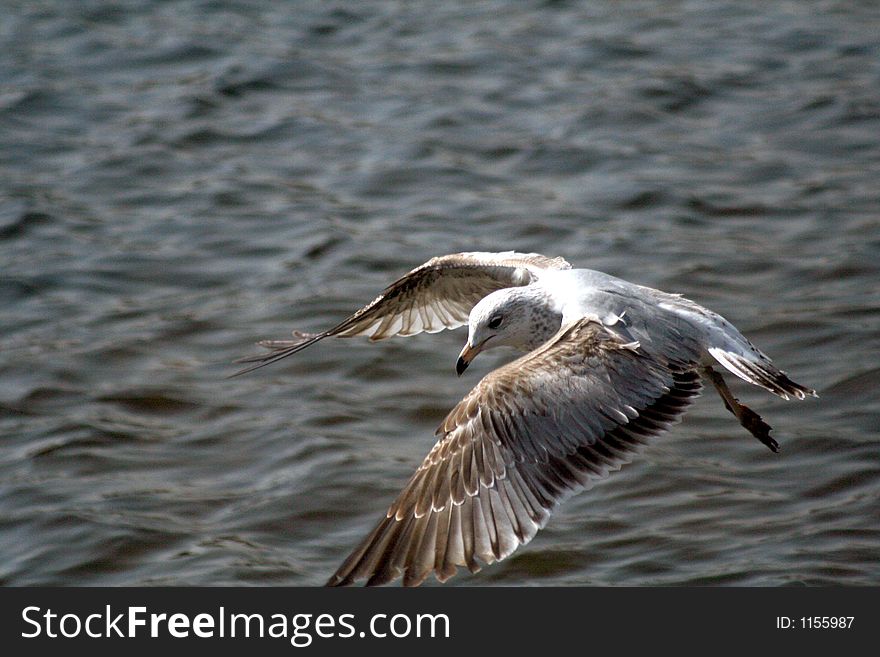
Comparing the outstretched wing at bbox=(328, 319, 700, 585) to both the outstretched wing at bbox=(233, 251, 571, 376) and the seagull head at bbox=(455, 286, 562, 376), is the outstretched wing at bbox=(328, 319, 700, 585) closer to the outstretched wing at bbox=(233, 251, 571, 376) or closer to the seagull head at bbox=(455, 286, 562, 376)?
the seagull head at bbox=(455, 286, 562, 376)

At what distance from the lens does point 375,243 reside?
8820 millimetres

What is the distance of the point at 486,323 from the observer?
17.5 feet

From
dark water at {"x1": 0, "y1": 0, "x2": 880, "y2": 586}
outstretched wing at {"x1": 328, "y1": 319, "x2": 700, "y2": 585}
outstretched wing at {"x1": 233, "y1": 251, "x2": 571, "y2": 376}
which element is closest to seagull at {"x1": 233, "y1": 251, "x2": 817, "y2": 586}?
outstretched wing at {"x1": 328, "y1": 319, "x2": 700, "y2": 585}

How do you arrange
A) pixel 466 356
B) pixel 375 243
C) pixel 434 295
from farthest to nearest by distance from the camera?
pixel 375 243
pixel 434 295
pixel 466 356

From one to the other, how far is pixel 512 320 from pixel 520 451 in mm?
867

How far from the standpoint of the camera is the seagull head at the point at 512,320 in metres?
5.31

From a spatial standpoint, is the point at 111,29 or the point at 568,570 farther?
the point at 111,29

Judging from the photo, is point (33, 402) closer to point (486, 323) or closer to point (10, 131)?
point (486, 323)

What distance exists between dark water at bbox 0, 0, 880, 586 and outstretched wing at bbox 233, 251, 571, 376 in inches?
27.0

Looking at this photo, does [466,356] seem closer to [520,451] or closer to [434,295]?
[520,451]

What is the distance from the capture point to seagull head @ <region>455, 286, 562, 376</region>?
531 centimetres

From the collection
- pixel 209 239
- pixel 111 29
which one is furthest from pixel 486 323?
pixel 111 29

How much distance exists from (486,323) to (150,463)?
2.17m

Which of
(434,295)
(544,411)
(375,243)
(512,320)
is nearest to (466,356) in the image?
(512,320)
